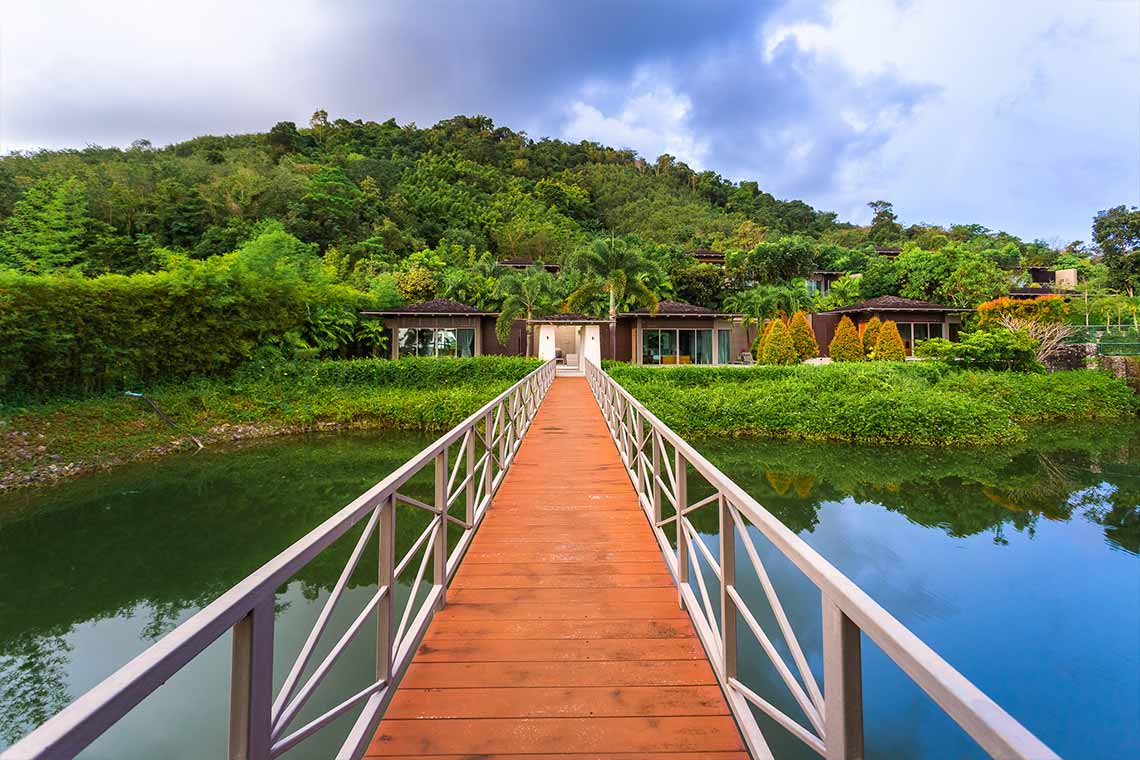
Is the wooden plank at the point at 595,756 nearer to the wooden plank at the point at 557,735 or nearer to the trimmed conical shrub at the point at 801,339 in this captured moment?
the wooden plank at the point at 557,735

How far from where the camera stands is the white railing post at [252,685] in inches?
51.9

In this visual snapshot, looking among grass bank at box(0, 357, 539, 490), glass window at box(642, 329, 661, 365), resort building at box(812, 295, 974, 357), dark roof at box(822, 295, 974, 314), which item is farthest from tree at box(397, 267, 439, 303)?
dark roof at box(822, 295, 974, 314)

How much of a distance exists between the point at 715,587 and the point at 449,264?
32.2m

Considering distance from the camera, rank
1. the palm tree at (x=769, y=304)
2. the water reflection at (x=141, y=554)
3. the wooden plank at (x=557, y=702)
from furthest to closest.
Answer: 1. the palm tree at (x=769, y=304)
2. the water reflection at (x=141, y=554)
3. the wooden plank at (x=557, y=702)

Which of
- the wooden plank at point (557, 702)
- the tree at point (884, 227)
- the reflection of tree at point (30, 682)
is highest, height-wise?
the tree at point (884, 227)

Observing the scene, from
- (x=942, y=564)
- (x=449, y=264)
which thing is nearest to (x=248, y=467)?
(x=942, y=564)

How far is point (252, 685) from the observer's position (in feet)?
4.47

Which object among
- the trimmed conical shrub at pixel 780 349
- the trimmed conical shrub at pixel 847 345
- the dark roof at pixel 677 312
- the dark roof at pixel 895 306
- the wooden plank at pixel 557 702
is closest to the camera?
the wooden plank at pixel 557 702

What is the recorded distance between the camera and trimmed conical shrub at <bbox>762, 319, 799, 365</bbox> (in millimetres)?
19625

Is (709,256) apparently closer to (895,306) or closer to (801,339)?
(895,306)

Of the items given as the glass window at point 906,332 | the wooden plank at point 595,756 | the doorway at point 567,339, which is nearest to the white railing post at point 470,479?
the wooden plank at point 595,756

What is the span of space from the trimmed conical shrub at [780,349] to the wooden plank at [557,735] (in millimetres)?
18992

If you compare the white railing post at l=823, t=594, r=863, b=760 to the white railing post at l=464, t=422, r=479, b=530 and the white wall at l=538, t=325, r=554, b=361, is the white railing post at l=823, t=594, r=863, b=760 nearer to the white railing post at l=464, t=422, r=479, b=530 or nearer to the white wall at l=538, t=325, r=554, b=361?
the white railing post at l=464, t=422, r=479, b=530

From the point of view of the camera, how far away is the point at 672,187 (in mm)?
69688
